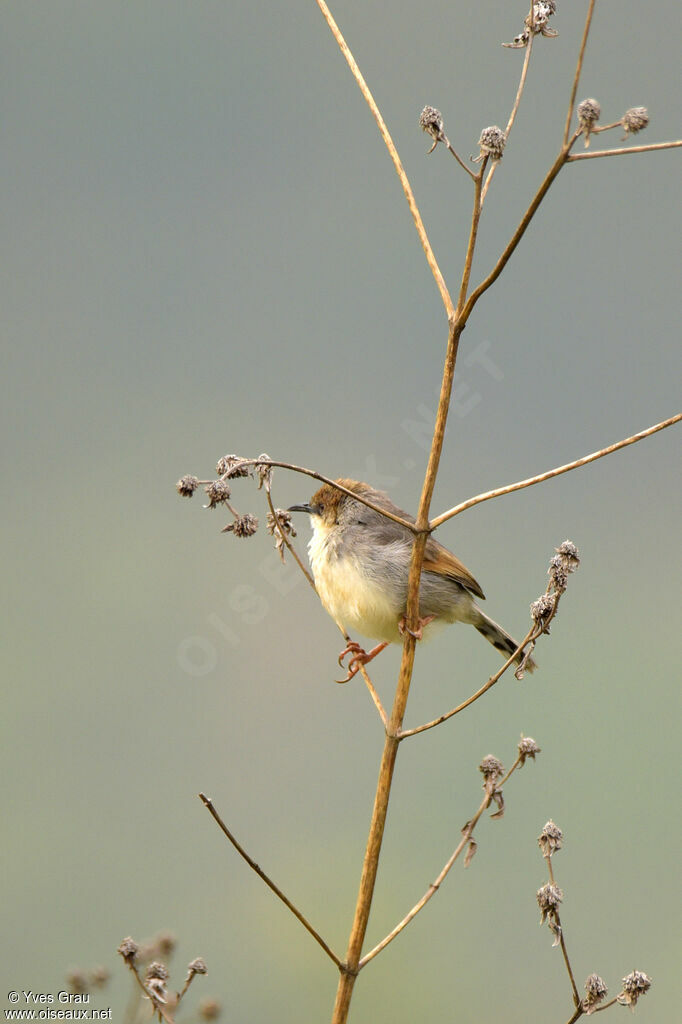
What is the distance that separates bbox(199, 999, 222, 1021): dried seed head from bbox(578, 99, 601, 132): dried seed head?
2.33m

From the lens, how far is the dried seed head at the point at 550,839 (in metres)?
2.20

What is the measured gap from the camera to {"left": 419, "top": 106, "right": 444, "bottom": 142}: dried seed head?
2102mm

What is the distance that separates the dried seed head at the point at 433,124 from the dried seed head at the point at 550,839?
4.76 feet

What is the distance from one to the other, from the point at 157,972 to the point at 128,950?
0.12 meters

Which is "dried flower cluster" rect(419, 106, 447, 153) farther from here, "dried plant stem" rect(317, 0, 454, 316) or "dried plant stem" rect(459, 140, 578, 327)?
"dried plant stem" rect(459, 140, 578, 327)

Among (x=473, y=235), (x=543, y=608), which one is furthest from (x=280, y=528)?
(x=473, y=235)

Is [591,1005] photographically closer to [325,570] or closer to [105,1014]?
[105,1014]

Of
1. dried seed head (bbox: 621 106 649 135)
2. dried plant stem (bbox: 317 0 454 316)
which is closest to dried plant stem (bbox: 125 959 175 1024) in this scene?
dried plant stem (bbox: 317 0 454 316)

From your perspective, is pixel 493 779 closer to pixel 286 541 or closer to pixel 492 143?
pixel 286 541

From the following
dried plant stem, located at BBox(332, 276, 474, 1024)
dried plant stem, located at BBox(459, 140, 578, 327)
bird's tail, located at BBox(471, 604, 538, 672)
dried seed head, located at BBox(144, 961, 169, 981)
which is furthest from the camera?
bird's tail, located at BBox(471, 604, 538, 672)

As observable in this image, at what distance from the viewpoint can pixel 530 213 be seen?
5.94ft

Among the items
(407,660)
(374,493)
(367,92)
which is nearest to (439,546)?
(374,493)

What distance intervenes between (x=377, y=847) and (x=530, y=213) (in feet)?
4.06

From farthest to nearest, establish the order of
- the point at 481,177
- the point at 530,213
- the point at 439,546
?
the point at 439,546 → the point at 481,177 → the point at 530,213
